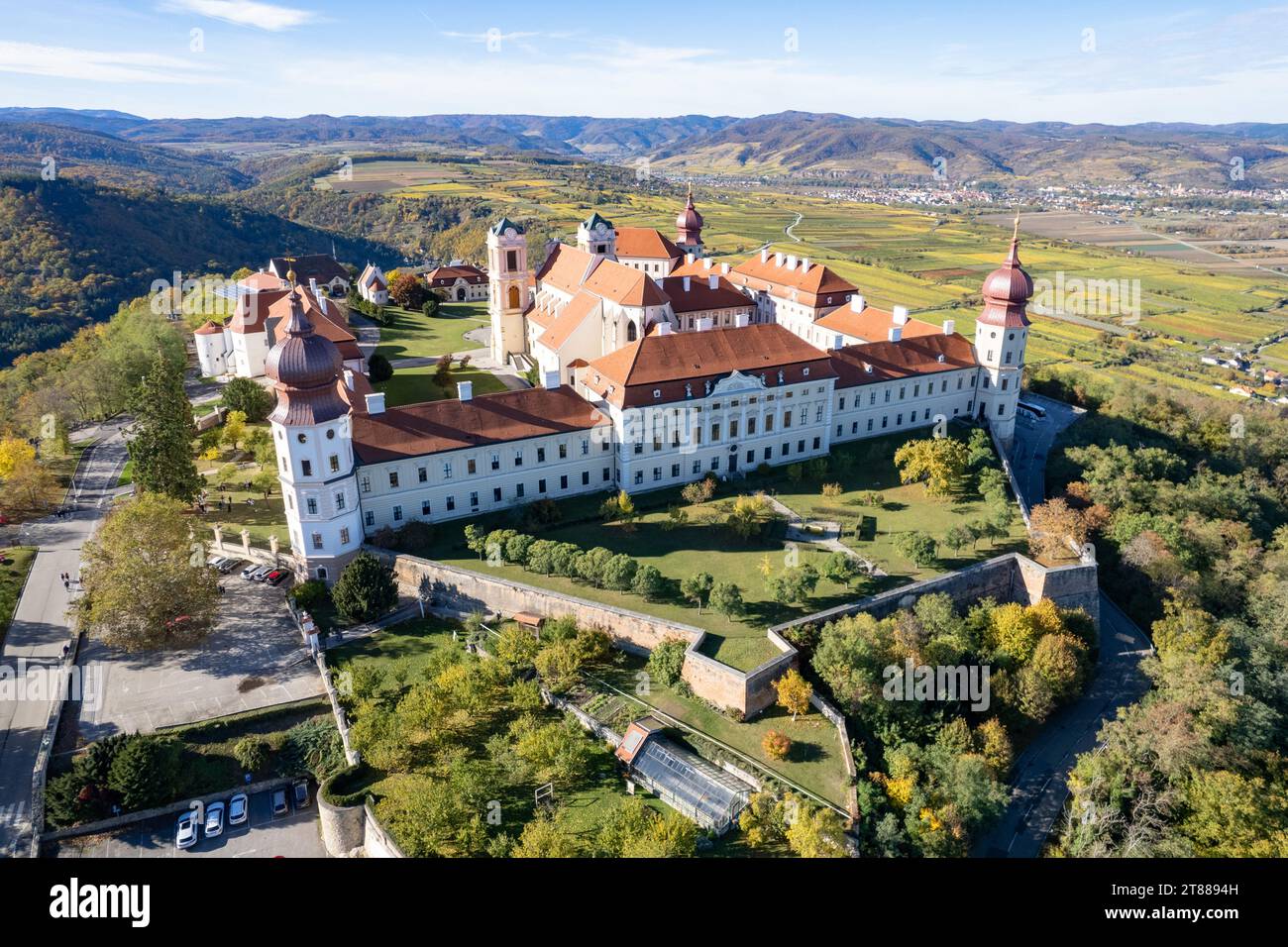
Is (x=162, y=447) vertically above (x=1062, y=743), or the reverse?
(x=162, y=447)

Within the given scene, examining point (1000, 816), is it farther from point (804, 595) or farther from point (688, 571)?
point (688, 571)

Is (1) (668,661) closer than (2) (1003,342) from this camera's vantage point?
Yes

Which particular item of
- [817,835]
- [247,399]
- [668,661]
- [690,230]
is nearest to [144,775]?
[668,661]

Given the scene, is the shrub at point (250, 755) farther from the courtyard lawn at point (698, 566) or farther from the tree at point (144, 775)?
the courtyard lawn at point (698, 566)

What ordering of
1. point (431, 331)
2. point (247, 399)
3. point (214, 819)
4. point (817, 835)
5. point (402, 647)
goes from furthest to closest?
1. point (431, 331)
2. point (247, 399)
3. point (402, 647)
4. point (214, 819)
5. point (817, 835)

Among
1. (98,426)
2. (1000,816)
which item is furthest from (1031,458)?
(98,426)

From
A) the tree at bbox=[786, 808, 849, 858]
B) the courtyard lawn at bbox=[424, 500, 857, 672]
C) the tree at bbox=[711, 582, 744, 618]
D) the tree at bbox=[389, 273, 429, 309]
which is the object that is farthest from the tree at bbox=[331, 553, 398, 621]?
the tree at bbox=[389, 273, 429, 309]

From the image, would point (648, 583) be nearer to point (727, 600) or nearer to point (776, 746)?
point (727, 600)
